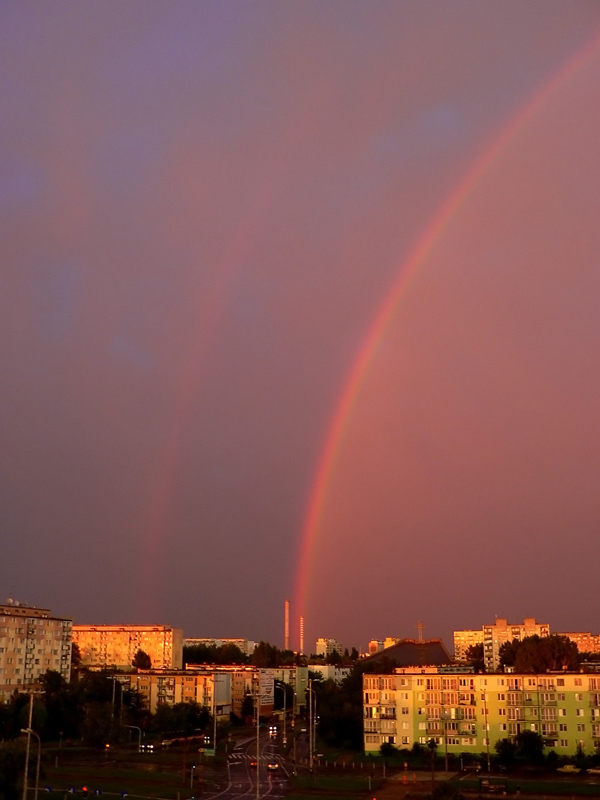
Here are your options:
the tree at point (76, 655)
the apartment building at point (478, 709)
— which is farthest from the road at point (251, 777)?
the tree at point (76, 655)

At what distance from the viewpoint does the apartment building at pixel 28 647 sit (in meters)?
72.4

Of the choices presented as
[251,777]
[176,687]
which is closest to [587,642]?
[176,687]

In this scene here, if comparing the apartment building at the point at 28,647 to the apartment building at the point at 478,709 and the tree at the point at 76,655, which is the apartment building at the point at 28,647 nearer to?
the tree at the point at 76,655

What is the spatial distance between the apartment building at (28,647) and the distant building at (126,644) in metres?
27.1

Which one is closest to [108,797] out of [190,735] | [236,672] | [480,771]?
[480,771]

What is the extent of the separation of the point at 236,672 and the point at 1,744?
5708cm

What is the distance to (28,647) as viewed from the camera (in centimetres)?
7506

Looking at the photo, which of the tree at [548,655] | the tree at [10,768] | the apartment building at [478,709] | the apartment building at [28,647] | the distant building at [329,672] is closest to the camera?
the tree at [10,768]

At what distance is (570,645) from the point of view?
64.3 meters

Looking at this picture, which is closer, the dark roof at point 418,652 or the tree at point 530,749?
the tree at point 530,749

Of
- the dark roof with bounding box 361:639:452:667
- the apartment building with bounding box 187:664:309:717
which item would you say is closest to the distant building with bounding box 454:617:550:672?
the dark roof with bounding box 361:639:452:667

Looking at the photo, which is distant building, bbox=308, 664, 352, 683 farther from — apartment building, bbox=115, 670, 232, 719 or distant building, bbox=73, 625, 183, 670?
apartment building, bbox=115, 670, 232, 719

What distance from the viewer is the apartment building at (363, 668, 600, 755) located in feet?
160

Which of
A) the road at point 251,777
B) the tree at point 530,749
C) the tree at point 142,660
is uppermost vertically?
the tree at point 142,660
